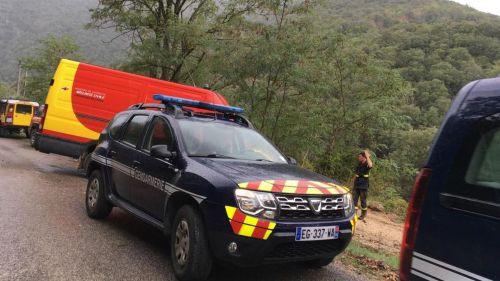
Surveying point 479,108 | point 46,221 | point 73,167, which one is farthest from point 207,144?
point 73,167

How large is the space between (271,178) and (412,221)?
1865 millimetres

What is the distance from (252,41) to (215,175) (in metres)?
9.44

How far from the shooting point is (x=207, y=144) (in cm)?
534

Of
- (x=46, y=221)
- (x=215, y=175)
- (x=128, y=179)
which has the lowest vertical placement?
(x=46, y=221)

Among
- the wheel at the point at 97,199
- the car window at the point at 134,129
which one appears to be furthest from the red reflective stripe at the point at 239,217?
the wheel at the point at 97,199

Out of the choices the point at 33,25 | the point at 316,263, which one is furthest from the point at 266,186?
the point at 33,25

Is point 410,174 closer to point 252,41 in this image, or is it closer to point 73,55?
point 252,41

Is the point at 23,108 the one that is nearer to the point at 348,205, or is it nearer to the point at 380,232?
the point at 380,232

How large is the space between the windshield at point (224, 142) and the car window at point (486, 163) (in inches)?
119

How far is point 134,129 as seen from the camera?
629 centimetres

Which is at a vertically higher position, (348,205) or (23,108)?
(348,205)

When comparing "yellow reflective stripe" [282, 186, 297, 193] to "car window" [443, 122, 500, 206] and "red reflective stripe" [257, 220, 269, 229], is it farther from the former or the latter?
"car window" [443, 122, 500, 206]

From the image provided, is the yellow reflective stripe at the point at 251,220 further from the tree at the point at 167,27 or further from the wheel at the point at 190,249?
the tree at the point at 167,27

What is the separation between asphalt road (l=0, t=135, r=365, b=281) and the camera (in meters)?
4.62
